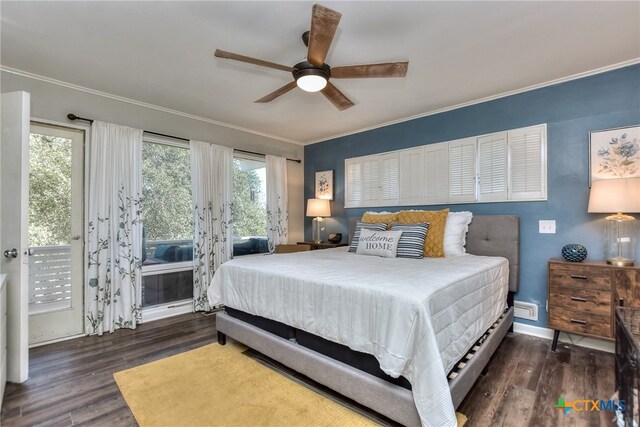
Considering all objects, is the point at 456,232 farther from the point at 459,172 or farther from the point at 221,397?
the point at 221,397

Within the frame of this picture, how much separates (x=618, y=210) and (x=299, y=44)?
2.85m

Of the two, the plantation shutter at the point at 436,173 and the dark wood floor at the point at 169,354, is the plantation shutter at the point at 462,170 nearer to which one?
the plantation shutter at the point at 436,173

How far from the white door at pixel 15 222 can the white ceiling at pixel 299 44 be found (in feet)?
2.13

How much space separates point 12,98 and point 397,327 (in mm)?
3077

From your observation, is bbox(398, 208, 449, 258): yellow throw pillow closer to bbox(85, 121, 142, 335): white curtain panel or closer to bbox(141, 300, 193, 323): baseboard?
bbox(141, 300, 193, 323): baseboard

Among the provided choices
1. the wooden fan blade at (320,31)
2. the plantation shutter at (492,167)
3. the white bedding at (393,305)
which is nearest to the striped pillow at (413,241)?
A: the white bedding at (393,305)

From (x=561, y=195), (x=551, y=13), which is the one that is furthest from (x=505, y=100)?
(x=551, y=13)

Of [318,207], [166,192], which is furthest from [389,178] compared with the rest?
[166,192]

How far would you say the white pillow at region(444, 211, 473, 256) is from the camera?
3.20 m

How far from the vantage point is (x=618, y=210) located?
2398 mm

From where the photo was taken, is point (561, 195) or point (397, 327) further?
point (561, 195)

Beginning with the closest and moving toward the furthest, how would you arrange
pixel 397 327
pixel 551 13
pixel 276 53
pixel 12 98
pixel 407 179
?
pixel 397 327 < pixel 551 13 < pixel 12 98 < pixel 276 53 < pixel 407 179

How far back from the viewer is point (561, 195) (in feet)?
9.69

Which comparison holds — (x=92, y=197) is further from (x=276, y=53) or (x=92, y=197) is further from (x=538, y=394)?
(x=538, y=394)
